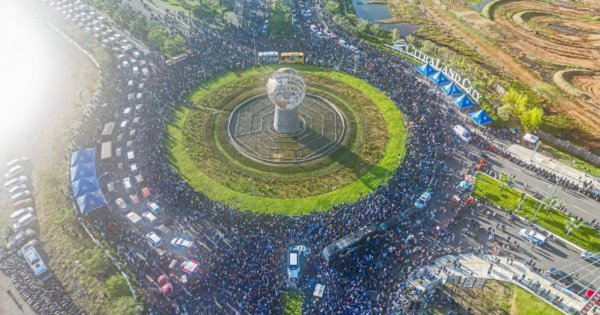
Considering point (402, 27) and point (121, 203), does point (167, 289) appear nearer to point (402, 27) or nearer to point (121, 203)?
point (121, 203)

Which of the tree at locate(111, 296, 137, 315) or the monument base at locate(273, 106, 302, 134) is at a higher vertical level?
the monument base at locate(273, 106, 302, 134)

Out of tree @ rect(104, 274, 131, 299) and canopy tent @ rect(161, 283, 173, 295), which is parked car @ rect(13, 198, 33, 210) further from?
canopy tent @ rect(161, 283, 173, 295)

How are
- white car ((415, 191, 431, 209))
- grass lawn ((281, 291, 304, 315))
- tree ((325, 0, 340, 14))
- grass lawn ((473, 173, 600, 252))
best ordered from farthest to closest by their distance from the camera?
tree ((325, 0, 340, 14)), white car ((415, 191, 431, 209)), grass lawn ((473, 173, 600, 252)), grass lawn ((281, 291, 304, 315))

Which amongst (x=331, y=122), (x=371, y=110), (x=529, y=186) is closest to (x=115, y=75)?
(x=331, y=122)

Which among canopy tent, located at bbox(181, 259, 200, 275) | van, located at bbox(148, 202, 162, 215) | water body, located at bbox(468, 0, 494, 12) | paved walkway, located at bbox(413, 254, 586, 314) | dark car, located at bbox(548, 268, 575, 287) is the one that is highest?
water body, located at bbox(468, 0, 494, 12)

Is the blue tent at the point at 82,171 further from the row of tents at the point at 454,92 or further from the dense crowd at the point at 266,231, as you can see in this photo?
the row of tents at the point at 454,92

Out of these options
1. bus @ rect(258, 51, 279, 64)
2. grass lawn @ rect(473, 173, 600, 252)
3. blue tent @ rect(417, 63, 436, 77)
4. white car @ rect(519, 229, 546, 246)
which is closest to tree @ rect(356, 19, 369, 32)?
blue tent @ rect(417, 63, 436, 77)

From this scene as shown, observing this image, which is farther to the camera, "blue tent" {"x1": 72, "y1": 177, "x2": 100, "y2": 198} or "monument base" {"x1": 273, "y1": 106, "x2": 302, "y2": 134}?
"monument base" {"x1": 273, "y1": 106, "x2": 302, "y2": 134}
